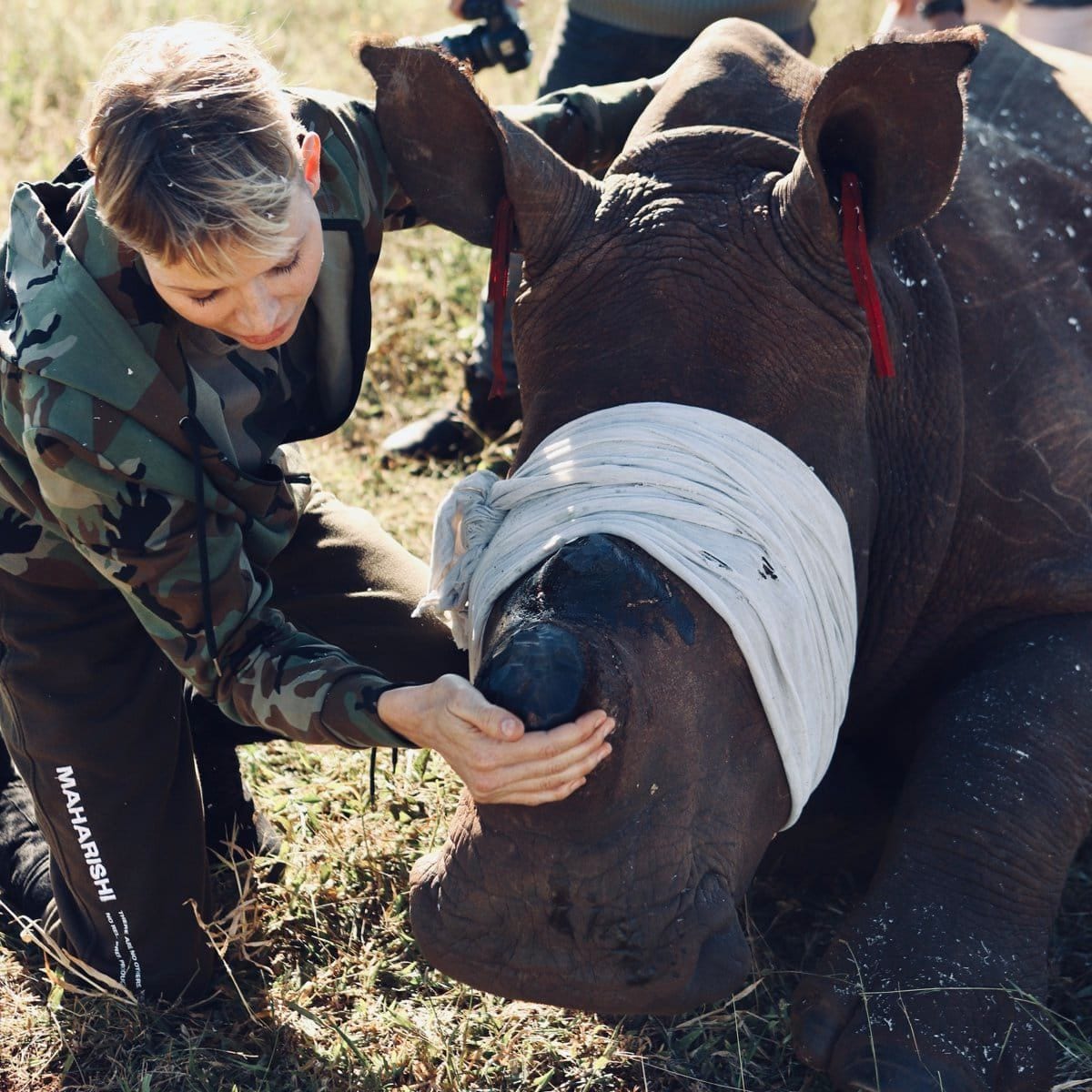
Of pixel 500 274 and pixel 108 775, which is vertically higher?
pixel 500 274

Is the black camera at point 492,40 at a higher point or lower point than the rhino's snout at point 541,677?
higher

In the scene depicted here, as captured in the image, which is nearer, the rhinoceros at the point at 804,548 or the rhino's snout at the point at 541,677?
the rhino's snout at the point at 541,677

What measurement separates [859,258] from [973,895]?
1.30m

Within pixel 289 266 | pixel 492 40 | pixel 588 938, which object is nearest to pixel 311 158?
pixel 289 266

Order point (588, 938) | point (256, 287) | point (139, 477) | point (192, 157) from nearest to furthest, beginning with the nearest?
point (588, 938) → point (192, 157) → point (256, 287) → point (139, 477)

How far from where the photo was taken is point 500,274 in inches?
133

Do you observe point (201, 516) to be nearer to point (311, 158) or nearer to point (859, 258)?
point (311, 158)

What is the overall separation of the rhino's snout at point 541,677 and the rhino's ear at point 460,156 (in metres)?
1.15

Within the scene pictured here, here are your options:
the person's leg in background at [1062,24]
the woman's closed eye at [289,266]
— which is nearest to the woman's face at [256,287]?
the woman's closed eye at [289,266]

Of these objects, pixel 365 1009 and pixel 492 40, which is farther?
pixel 492 40

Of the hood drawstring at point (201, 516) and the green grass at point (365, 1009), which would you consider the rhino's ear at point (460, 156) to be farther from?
the hood drawstring at point (201, 516)

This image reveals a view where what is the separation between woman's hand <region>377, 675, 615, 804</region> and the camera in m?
2.40

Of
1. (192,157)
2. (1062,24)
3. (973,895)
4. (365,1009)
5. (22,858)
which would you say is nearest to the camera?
(192,157)

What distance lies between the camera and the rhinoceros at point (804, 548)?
101 inches
